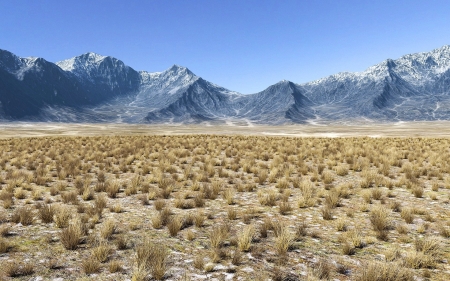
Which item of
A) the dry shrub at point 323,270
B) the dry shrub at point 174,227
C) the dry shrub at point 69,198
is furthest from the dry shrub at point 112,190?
the dry shrub at point 323,270

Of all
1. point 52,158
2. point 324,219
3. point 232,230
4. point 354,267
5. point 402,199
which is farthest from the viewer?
point 52,158

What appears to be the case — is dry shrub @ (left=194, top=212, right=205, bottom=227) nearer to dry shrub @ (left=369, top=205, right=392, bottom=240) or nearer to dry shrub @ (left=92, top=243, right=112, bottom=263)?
dry shrub @ (left=92, top=243, right=112, bottom=263)

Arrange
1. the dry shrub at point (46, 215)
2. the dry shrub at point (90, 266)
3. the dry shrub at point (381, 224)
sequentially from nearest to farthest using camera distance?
the dry shrub at point (90, 266), the dry shrub at point (381, 224), the dry shrub at point (46, 215)

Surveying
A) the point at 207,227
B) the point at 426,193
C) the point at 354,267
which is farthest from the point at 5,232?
the point at 426,193

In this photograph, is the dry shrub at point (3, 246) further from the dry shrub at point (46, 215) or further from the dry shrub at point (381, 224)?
the dry shrub at point (381, 224)

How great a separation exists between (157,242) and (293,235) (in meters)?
3.31

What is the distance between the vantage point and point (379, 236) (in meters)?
7.42

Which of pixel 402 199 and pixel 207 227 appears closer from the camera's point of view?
pixel 207 227

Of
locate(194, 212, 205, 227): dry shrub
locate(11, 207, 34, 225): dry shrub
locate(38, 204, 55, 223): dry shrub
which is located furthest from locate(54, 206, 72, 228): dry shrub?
locate(194, 212, 205, 227): dry shrub

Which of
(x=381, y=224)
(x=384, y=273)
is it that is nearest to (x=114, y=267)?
(x=384, y=273)

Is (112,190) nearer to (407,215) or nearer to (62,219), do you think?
(62,219)

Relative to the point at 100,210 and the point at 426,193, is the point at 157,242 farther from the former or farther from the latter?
the point at 426,193

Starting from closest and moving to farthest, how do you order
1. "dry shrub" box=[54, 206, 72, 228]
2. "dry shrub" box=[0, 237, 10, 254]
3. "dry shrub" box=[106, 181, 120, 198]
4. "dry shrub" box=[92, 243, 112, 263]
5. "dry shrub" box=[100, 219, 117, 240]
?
"dry shrub" box=[92, 243, 112, 263]
"dry shrub" box=[0, 237, 10, 254]
"dry shrub" box=[100, 219, 117, 240]
"dry shrub" box=[54, 206, 72, 228]
"dry shrub" box=[106, 181, 120, 198]

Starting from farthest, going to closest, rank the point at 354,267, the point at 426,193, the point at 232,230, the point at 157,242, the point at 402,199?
the point at 426,193 < the point at 402,199 < the point at 232,230 < the point at 157,242 < the point at 354,267
